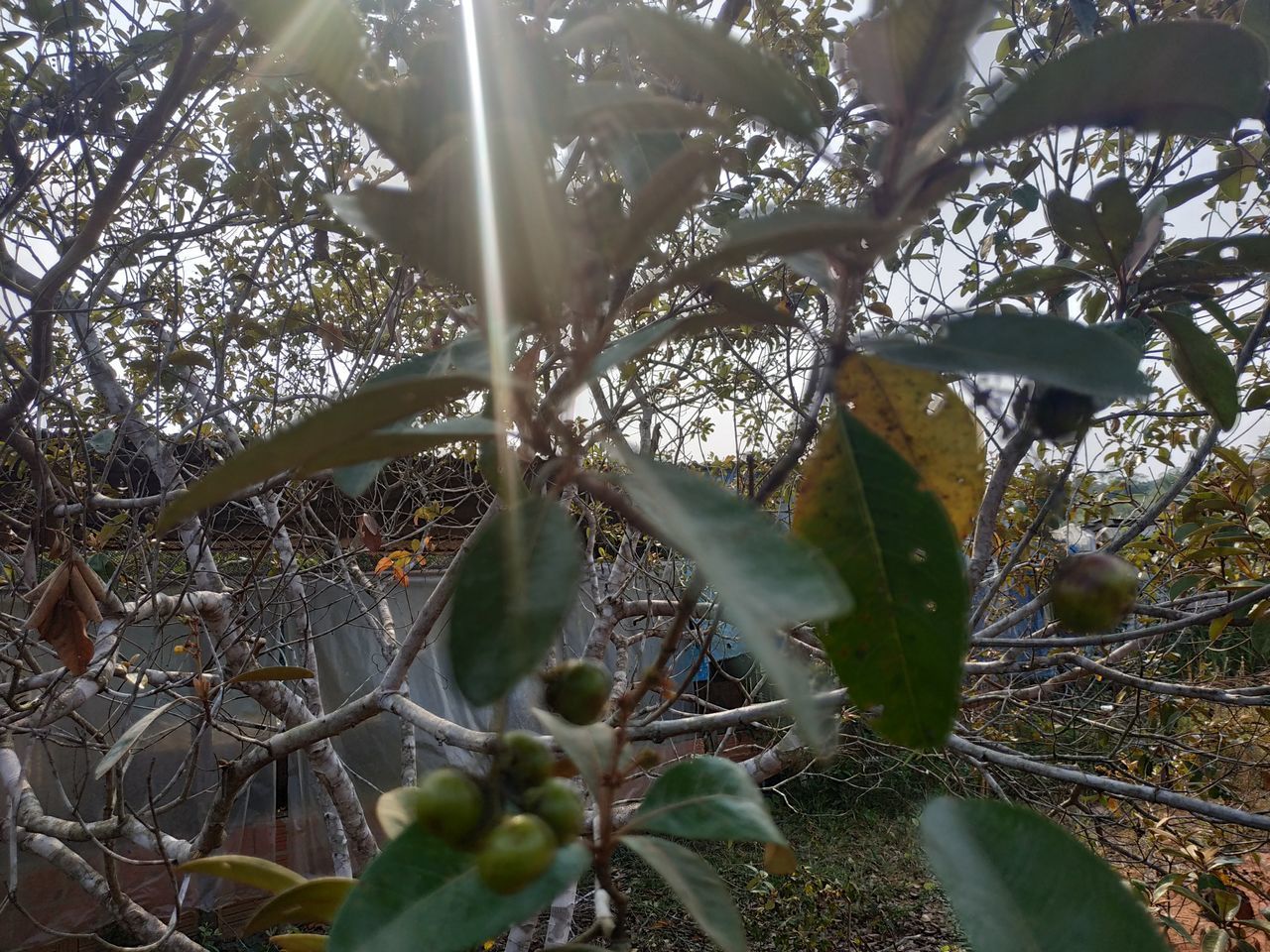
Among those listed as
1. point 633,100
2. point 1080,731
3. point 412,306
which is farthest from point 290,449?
point 1080,731

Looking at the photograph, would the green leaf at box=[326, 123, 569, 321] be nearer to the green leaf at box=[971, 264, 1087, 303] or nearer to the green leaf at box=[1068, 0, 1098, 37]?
the green leaf at box=[971, 264, 1087, 303]

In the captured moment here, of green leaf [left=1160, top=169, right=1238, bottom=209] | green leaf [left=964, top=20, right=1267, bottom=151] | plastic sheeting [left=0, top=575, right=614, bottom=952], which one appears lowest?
plastic sheeting [left=0, top=575, right=614, bottom=952]

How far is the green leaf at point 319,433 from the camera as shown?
0.30 m

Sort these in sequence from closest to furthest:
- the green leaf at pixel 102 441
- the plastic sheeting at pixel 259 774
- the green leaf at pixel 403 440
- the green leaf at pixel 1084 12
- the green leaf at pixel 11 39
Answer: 1. the green leaf at pixel 403 440
2. the green leaf at pixel 1084 12
3. the green leaf at pixel 11 39
4. the green leaf at pixel 102 441
5. the plastic sheeting at pixel 259 774

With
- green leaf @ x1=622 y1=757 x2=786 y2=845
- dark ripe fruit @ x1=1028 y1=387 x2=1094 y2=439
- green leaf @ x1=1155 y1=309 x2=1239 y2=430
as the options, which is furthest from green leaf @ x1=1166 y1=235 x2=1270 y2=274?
green leaf @ x1=622 y1=757 x2=786 y2=845

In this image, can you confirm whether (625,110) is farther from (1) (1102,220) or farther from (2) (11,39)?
(2) (11,39)

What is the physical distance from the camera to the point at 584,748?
0.51 metres

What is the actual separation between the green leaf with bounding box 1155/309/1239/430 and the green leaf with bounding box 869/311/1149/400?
0.45 metres

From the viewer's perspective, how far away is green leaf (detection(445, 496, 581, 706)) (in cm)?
32

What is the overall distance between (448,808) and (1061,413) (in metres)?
0.50

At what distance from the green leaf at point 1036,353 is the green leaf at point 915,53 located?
136mm

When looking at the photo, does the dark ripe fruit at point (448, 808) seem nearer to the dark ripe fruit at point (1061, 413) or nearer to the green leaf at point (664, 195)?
the green leaf at point (664, 195)

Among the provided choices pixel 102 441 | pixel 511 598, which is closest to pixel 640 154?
pixel 511 598

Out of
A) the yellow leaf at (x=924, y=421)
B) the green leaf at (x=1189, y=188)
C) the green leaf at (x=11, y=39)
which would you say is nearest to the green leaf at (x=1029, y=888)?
the yellow leaf at (x=924, y=421)
